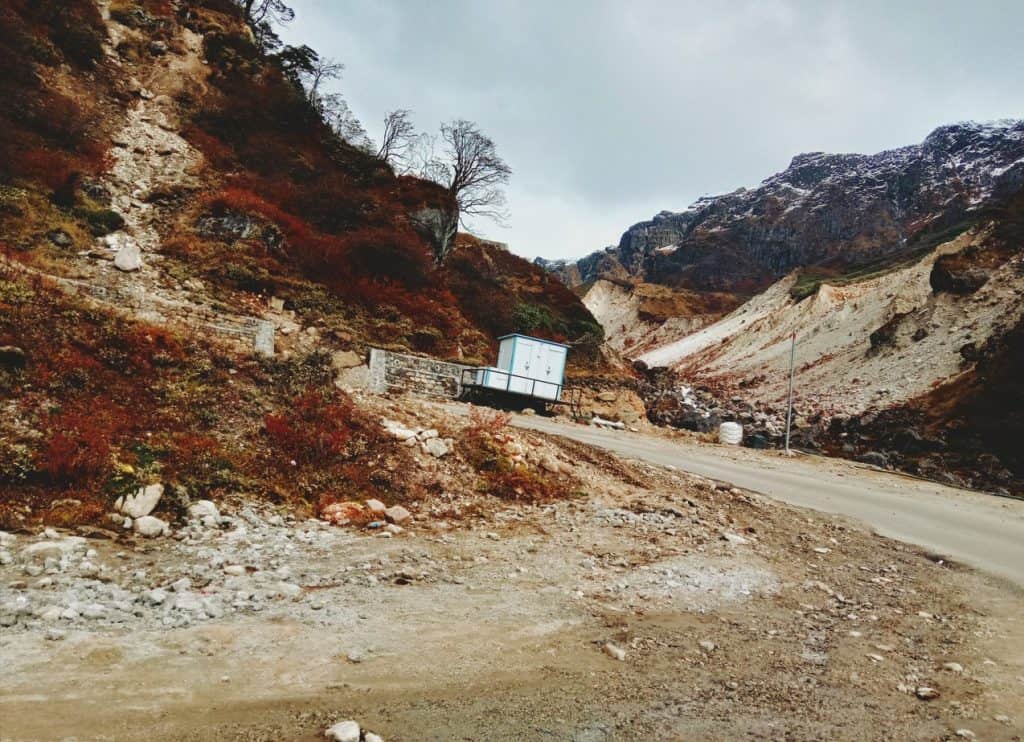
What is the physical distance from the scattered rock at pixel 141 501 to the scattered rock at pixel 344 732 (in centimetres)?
480

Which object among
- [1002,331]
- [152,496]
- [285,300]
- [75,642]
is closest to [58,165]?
[285,300]

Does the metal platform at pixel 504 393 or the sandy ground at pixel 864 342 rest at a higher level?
the sandy ground at pixel 864 342

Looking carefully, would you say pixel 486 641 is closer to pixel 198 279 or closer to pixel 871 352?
pixel 198 279

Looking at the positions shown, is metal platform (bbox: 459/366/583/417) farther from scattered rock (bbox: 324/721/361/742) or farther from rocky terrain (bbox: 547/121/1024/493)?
scattered rock (bbox: 324/721/361/742)

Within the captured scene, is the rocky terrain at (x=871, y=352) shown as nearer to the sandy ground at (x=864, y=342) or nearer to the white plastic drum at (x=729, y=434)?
the sandy ground at (x=864, y=342)

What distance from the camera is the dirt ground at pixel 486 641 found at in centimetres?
350

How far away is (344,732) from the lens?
3.21 meters

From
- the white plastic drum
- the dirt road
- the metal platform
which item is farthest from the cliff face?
the dirt road

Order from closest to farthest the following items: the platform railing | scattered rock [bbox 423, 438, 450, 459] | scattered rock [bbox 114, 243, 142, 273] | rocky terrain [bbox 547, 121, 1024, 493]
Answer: scattered rock [bbox 423, 438, 450, 459]
scattered rock [bbox 114, 243, 142, 273]
rocky terrain [bbox 547, 121, 1024, 493]
the platform railing

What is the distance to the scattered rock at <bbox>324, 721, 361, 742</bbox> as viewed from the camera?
10.4 ft

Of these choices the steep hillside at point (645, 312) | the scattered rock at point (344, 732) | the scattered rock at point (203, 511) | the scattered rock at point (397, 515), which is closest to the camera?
the scattered rock at point (344, 732)

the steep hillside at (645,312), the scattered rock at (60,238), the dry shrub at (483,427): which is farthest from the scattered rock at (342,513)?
the steep hillside at (645,312)

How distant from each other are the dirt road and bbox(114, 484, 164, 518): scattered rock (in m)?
10.8

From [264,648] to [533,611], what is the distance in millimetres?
2451
